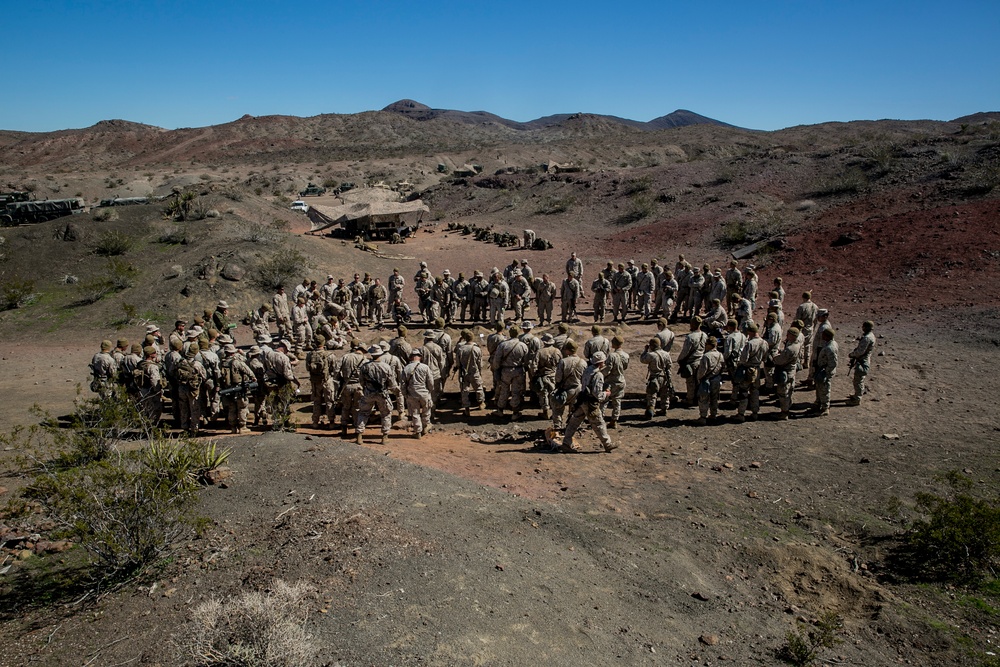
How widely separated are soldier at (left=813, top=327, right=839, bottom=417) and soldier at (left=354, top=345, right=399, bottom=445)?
7.86m

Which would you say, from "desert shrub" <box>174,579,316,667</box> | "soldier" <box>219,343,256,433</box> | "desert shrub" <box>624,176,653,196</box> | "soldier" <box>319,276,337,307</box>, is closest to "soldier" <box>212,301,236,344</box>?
"soldier" <box>319,276,337,307</box>

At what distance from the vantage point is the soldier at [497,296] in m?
18.2

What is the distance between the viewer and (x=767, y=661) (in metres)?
5.60

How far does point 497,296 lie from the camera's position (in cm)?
1817

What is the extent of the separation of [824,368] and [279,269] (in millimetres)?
18207

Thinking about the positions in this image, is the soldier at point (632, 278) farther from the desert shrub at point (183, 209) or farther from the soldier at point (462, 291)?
the desert shrub at point (183, 209)

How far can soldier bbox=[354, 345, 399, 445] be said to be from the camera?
34.6 ft

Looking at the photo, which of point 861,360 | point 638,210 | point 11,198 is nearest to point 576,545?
point 861,360

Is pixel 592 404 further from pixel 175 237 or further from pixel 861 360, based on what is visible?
pixel 175 237

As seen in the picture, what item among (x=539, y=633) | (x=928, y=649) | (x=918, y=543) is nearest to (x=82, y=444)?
(x=539, y=633)

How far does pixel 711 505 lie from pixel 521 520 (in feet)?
9.31

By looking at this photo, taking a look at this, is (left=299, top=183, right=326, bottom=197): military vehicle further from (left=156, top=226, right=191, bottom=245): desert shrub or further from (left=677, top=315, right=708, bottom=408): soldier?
(left=677, top=315, right=708, bottom=408): soldier

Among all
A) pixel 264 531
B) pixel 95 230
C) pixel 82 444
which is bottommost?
pixel 264 531

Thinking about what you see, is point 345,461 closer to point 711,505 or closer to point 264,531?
point 264,531
